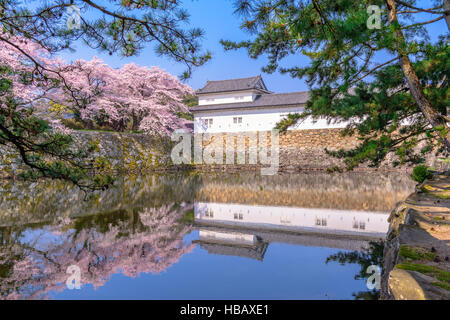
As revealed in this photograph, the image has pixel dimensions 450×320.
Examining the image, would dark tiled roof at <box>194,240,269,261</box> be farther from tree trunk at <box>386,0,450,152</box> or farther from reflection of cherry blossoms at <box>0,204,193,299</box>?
tree trunk at <box>386,0,450,152</box>

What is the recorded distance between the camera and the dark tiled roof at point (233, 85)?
2603 cm

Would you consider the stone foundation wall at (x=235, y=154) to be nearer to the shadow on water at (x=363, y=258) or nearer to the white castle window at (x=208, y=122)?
the white castle window at (x=208, y=122)

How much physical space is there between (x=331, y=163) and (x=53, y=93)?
57.0 ft

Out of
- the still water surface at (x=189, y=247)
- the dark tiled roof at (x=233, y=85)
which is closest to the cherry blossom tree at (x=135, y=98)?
the dark tiled roof at (x=233, y=85)

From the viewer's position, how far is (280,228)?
6488 mm

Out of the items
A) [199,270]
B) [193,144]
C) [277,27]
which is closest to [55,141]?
[199,270]

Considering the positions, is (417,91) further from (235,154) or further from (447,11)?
(235,154)

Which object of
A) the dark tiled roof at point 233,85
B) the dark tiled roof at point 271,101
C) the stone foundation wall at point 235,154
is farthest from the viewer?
the dark tiled roof at point 233,85

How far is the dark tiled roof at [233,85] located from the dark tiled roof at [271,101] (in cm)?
115

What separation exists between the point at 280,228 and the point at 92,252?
348 cm

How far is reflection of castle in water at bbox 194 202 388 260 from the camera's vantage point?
554 centimetres

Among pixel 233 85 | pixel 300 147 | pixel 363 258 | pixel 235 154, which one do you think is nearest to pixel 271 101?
pixel 233 85

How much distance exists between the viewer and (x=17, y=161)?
14.4m

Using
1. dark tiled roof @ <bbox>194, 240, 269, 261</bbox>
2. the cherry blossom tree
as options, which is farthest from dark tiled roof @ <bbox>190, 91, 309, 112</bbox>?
dark tiled roof @ <bbox>194, 240, 269, 261</bbox>
